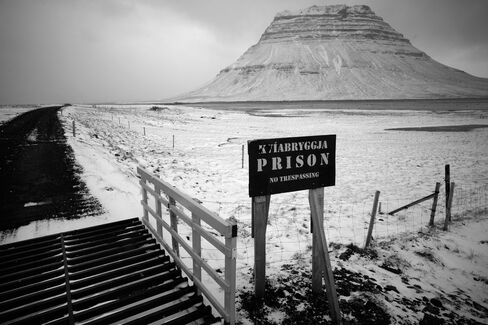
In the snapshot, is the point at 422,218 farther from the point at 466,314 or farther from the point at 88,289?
the point at 88,289

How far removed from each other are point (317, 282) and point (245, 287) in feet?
3.64

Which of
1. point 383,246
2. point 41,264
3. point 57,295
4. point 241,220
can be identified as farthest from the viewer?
point 241,220

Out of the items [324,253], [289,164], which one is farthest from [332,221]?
[289,164]

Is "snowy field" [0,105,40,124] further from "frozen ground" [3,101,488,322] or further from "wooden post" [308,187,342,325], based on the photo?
"wooden post" [308,187,342,325]

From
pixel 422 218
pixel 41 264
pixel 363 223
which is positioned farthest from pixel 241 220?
pixel 422 218

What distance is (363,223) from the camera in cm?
822

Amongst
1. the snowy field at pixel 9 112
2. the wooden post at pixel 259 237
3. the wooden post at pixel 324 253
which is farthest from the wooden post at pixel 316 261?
the snowy field at pixel 9 112

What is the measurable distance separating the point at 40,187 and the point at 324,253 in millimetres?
8260

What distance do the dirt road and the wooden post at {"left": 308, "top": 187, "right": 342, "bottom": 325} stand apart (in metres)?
5.18

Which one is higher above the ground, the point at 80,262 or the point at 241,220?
the point at 80,262

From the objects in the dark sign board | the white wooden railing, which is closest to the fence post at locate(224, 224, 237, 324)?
the white wooden railing

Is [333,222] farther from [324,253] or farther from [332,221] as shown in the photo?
[324,253]

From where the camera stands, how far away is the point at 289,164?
393cm

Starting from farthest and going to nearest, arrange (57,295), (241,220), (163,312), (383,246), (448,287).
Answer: (241,220)
(383,246)
(448,287)
(57,295)
(163,312)
